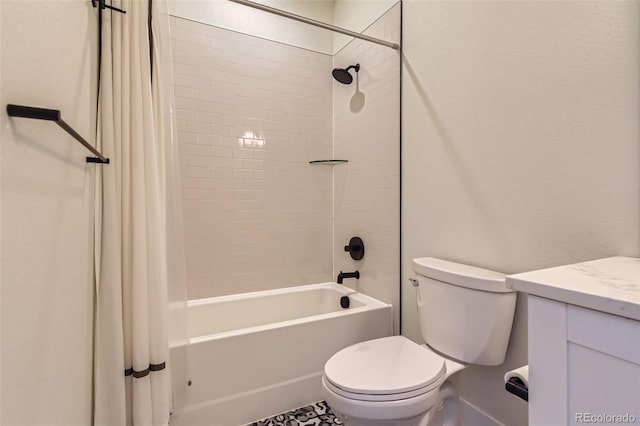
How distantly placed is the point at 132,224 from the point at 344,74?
1783 millimetres

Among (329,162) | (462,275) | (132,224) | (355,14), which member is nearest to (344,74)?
(355,14)

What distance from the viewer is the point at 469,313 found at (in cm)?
127

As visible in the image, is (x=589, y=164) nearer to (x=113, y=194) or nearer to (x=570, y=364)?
(x=570, y=364)

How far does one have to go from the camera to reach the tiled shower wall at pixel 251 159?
214cm

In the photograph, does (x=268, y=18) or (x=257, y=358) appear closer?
(x=257, y=358)

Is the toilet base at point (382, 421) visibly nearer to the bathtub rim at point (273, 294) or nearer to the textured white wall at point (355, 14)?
the bathtub rim at point (273, 294)

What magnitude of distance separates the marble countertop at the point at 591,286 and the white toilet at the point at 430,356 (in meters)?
0.47

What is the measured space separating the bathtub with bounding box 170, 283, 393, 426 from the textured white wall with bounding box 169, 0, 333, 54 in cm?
195

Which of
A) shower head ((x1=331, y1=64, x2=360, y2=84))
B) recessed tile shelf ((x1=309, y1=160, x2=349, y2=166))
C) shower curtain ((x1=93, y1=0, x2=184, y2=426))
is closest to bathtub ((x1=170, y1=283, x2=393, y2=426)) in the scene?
shower curtain ((x1=93, y1=0, x2=184, y2=426))

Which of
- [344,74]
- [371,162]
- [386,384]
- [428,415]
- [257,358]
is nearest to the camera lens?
[386,384]

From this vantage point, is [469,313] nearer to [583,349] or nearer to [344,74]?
[583,349]

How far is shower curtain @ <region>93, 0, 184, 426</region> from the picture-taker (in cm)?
110

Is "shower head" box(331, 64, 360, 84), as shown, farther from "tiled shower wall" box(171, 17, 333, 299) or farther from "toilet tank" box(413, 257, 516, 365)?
"toilet tank" box(413, 257, 516, 365)

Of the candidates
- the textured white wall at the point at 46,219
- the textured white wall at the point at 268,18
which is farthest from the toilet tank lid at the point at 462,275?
the textured white wall at the point at 268,18
